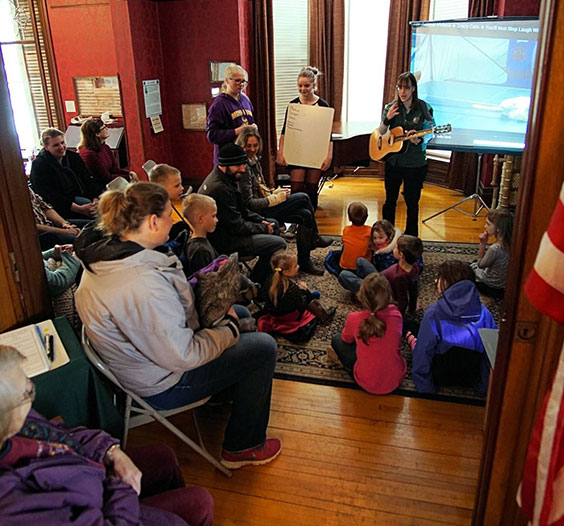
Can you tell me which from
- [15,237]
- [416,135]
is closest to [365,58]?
[416,135]

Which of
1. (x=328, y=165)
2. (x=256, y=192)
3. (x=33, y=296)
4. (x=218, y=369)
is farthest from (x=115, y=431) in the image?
(x=328, y=165)

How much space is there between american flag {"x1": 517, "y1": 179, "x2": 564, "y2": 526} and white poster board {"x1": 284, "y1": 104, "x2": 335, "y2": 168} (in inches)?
150

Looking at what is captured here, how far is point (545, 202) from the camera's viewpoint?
1.16 metres

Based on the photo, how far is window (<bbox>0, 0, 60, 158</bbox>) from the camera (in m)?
5.96

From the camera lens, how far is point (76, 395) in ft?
5.62

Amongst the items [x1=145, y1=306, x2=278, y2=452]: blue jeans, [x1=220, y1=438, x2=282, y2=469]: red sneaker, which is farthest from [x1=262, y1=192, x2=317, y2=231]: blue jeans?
[x1=220, y1=438, x2=282, y2=469]: red sneaker

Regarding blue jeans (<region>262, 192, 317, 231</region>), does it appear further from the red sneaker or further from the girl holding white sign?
the red sneaker

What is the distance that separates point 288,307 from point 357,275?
76 cm

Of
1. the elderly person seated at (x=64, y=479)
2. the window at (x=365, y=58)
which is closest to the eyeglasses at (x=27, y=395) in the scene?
the elderly person seated at (x=64, y=479)

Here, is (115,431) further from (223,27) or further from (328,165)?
(223,27)

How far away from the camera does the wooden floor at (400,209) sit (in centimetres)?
495

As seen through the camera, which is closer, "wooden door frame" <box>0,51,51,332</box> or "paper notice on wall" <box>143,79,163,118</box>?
"wooden door frame" <box>0,51,51,332</box>

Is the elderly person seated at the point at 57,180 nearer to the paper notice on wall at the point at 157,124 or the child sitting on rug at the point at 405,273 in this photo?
the paper notice on wall at the point at 157,124

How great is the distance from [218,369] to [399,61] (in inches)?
218
